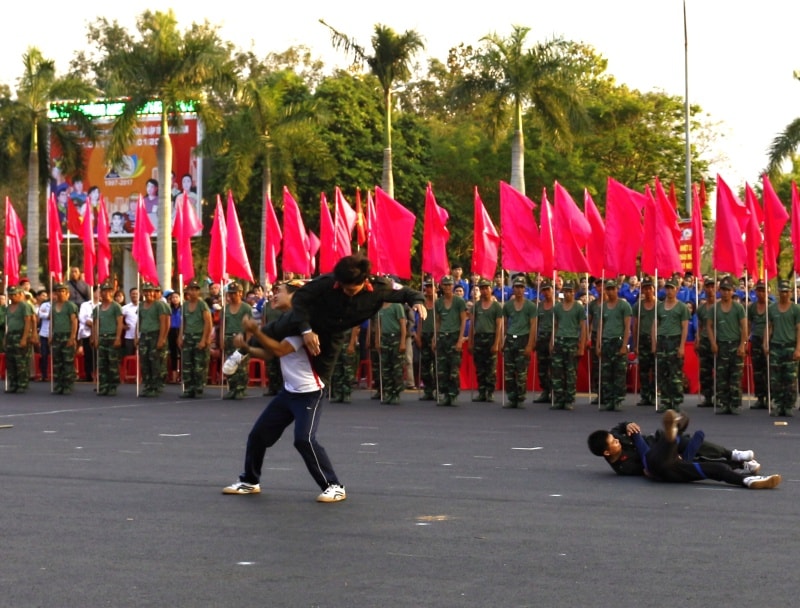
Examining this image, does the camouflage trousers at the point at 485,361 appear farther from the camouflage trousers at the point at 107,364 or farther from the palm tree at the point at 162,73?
the palm tree at the point at 162,73

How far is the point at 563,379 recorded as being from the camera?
2052cm

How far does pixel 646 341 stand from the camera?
20578mm

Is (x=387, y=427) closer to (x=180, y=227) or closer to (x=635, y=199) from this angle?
(x=635, y=199)

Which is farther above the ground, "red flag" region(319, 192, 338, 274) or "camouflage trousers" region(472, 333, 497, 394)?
"red flag" region(319, 192, 338, 274)

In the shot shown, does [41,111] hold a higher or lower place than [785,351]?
higher

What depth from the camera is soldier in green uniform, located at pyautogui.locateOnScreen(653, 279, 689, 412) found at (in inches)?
781

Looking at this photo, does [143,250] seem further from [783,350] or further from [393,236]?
[783,350]

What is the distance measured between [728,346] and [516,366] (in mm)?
3043

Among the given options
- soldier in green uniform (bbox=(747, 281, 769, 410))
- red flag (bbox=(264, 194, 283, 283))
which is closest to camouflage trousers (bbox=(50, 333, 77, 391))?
red flag (bbox=(264, 194, 283, 283))

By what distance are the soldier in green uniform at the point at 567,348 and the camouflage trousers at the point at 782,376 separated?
→ 2.65 meters

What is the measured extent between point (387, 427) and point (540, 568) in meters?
9.44

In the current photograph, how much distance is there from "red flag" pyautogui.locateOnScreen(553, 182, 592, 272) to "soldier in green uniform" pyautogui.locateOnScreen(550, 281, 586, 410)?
64cm

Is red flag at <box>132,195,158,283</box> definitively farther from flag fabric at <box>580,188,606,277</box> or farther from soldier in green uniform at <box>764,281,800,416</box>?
soldier in green uniform at <box>764,281,800,416</box>

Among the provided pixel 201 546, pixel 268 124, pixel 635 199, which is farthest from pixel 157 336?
pixel 268 124
